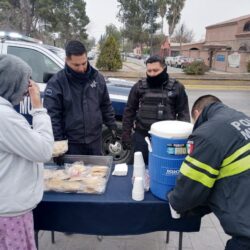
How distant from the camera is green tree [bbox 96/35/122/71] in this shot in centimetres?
1872

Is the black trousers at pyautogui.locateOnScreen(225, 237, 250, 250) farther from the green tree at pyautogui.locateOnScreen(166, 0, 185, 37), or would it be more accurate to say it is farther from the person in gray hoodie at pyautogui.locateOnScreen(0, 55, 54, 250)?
the green tree at pyautogui.locateOnScreen(166, 0, 185, 37)

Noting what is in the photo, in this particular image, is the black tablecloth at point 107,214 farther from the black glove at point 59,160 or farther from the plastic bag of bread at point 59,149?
the black glove at point 59,160

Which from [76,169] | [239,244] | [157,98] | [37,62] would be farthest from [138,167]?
[37,62]

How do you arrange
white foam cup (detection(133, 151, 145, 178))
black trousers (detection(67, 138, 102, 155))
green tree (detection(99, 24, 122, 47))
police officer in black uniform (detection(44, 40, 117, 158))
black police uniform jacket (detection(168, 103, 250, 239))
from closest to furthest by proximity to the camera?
black police uniform jacket (detection(168, 103, 250, 239)) < white foam cup (detection(133, 151, 145, 178)) < police officer in black uniform (detection(44, 40, 117, 158)) < black trousers (detection(67, 138, 102, 155)) < green tree (detection(99, 24, 122, 47))

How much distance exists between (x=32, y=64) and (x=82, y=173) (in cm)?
309

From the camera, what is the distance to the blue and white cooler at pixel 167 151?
73.9 inches

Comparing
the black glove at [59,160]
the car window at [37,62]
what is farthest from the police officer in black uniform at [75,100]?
the car window at [37,62]

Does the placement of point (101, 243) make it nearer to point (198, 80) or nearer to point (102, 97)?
point (102, 97)

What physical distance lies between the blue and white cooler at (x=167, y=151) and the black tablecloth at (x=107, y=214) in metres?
0.16

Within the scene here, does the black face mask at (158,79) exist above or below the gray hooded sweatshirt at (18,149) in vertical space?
above

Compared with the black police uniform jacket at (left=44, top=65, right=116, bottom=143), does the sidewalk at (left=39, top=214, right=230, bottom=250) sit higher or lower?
lower

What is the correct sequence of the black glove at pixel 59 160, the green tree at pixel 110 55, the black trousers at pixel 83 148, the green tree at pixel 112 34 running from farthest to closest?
the green tree at pixel 112 34
the green tree at pixel 110 55
the black trousers at pixel 83 148
the black glove at pixel 59 160

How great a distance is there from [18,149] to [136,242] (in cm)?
194

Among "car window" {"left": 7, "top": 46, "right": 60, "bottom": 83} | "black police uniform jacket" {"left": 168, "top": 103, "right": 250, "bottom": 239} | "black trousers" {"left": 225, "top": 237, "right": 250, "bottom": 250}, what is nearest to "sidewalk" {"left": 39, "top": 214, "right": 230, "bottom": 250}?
"black trousers" {"left": 225, "top": 237, "right": 250, "bottom": 250}
